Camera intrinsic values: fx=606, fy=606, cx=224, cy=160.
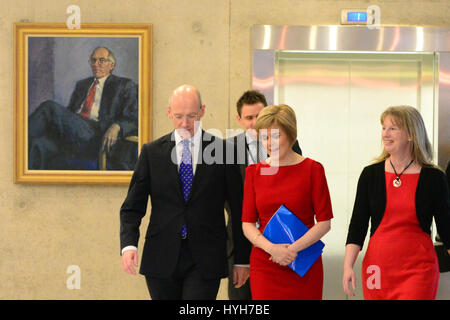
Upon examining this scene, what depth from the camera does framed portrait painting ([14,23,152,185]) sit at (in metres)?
5.00

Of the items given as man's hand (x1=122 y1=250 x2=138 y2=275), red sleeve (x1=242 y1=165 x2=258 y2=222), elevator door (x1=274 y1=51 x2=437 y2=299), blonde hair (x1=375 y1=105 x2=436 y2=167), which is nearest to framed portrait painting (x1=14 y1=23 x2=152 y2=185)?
elevator door (x1=274 y1=51 x2=437 y2=299)

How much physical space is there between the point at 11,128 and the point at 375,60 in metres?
3.16

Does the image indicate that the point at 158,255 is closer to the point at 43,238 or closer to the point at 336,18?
the point at 43,238

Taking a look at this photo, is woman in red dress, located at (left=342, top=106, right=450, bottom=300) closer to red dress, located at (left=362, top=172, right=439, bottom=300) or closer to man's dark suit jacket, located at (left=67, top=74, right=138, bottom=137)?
red dress, located at (left=362, top=172, right=439, bottom=300)

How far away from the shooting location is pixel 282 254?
2.83m

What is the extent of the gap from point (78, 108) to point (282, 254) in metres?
2.79

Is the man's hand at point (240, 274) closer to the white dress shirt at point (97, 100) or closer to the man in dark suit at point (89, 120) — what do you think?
the man in dark suit at point (89, 120)

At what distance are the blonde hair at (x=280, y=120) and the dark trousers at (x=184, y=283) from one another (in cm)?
71

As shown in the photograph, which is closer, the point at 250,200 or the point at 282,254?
the point at 282,254

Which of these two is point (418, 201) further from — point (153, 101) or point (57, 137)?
point (57, 137)

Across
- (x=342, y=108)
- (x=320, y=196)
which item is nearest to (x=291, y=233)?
(x=320, y=196)

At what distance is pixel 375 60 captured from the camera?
5.27m

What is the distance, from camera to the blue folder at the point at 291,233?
2838 millimetres

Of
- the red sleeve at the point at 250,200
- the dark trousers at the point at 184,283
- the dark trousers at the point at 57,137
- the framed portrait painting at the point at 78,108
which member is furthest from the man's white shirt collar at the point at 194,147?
the dark trousers at the point at 57,137
